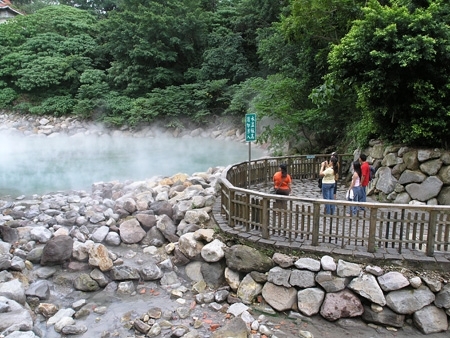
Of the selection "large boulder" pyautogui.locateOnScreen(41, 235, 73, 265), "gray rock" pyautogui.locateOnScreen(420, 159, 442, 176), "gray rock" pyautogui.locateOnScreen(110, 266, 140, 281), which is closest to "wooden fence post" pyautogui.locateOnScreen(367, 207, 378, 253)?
"gray rock" pyautogui.locateOnScreen(420, 159, 442, 176)

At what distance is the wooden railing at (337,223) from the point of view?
596 cm

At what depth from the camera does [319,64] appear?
46.1 feet

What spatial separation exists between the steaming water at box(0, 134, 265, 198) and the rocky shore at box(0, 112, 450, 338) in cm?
699

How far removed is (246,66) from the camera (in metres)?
28.0

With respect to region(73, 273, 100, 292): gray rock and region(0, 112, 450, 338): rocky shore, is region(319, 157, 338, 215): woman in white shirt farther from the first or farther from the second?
region(73, 273, 100, 292): gray rock

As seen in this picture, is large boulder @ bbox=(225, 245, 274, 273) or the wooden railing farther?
large boulder @ bbox=(225, 245, 274, 273)

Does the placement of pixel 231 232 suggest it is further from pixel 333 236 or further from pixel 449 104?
pixel 449 104

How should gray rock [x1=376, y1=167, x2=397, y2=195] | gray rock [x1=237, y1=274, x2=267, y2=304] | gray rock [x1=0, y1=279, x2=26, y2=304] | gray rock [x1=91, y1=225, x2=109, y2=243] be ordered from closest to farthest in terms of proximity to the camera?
1. gray rock [x1=0, y1=279, x2=26, y2=304]
2. gray rock [x1=237, y1=274, x2=267, y2=304]
3. gray rock [x1=91, y1=225, x2=109, y2=243]
4. gray rock [x1=376, y1=167, x2=397, y2=195]

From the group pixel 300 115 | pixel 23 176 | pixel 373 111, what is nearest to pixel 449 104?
pixel 373 111

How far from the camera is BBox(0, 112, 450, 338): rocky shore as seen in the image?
19.1 ft

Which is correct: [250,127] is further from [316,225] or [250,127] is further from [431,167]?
[431,167]

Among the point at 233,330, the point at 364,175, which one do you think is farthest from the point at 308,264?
the point at 364,175

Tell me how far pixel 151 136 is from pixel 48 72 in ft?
37.9

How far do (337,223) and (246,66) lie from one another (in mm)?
23562
